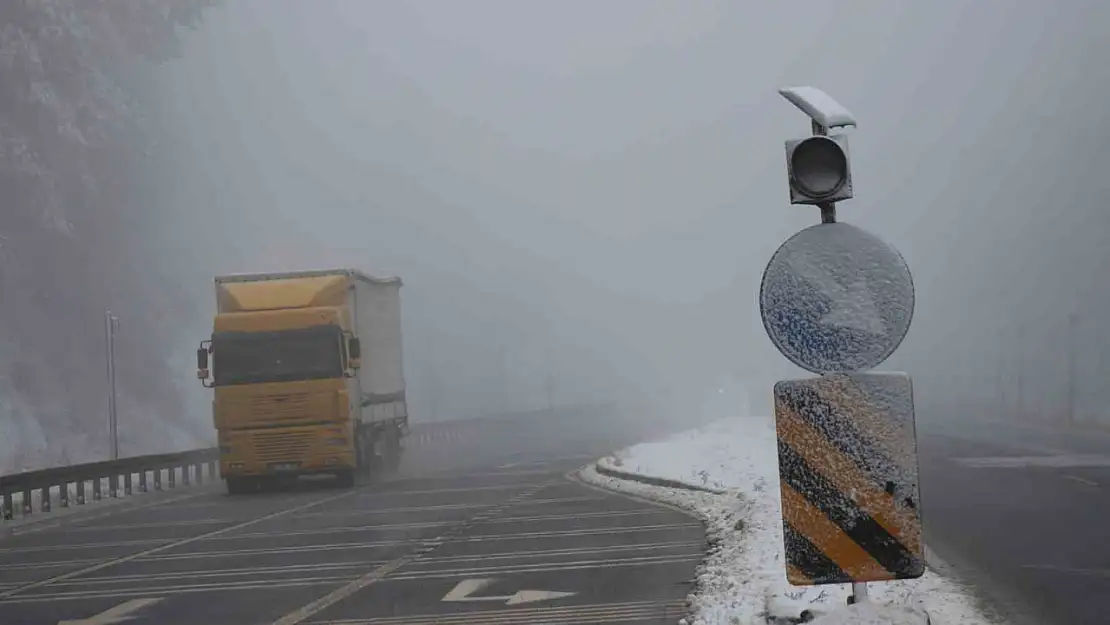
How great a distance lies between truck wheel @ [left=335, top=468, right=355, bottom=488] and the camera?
30.7m

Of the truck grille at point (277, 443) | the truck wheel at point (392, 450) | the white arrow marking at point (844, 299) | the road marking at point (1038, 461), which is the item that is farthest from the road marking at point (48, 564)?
the road marking at point (1038, 461)

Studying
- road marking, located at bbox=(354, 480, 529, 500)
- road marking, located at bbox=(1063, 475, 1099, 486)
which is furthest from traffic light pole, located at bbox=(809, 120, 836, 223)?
road marking, located at bbox=(354, 480, 529, 500)

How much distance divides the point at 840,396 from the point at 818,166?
1069mm

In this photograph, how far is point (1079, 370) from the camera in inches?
3698

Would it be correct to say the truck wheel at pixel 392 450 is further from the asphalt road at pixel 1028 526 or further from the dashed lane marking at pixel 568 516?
the dashed lane marking at pixel 568 516

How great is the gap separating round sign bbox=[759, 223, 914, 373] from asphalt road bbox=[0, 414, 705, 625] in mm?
4302

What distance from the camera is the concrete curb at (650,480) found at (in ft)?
79.0

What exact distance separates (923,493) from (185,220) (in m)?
56.3

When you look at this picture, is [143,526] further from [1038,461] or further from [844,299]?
[844,299]

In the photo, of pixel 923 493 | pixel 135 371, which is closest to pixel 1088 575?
pixel 923 493

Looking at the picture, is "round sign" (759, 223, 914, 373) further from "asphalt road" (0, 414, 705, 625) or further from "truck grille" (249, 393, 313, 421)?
"truck grille" (249, 393, 313, 421)

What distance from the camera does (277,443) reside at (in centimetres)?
2931

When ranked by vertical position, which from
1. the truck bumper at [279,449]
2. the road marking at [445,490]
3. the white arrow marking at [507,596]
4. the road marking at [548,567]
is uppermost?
the truck bumper at [279,449]

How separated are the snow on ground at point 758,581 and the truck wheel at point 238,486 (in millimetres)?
7274
